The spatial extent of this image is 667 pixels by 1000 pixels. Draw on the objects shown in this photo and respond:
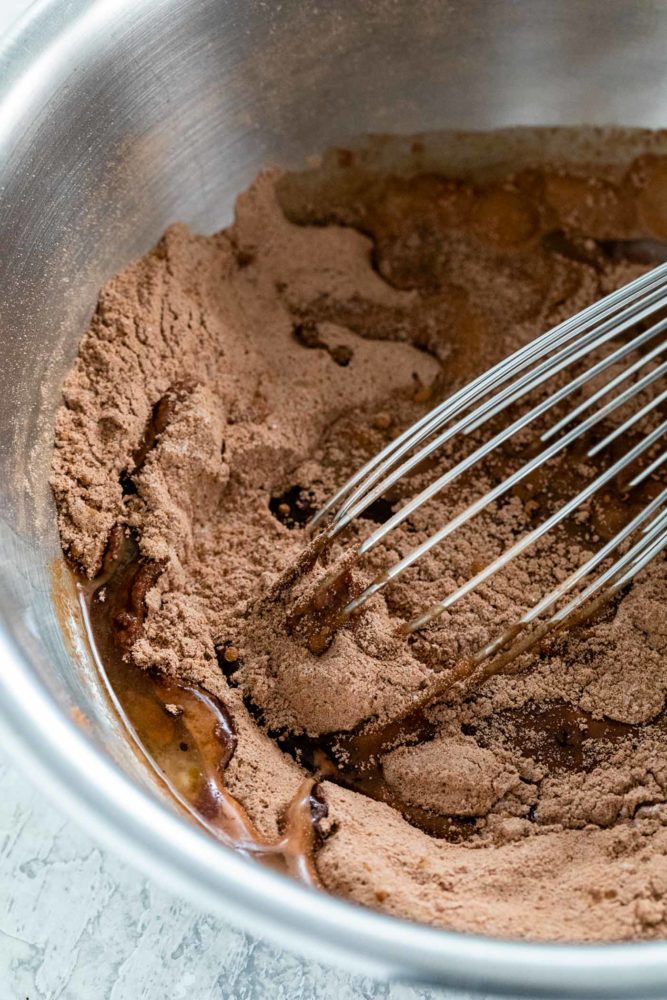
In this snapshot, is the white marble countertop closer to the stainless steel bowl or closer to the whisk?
the stainless steel bowl

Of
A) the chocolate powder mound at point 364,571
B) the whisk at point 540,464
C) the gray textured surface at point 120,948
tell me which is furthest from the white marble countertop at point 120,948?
the whisk at point 540,464

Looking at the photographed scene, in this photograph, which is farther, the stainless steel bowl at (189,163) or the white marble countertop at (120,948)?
the white marble countertop at (120,948)

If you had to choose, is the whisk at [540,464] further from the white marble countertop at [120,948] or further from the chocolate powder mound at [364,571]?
the white marble countertop at [120,948]

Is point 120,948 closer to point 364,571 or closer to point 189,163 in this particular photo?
Result: point 364,571

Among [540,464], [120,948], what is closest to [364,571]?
[540,464]

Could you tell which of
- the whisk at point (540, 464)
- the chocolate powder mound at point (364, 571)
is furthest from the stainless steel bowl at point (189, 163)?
the whisk at point (540, 464)

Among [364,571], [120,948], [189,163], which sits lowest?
[120,948]

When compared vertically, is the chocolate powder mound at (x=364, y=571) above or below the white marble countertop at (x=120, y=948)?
above

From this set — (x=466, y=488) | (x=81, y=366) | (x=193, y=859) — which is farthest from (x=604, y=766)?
(x=81, y=366)
